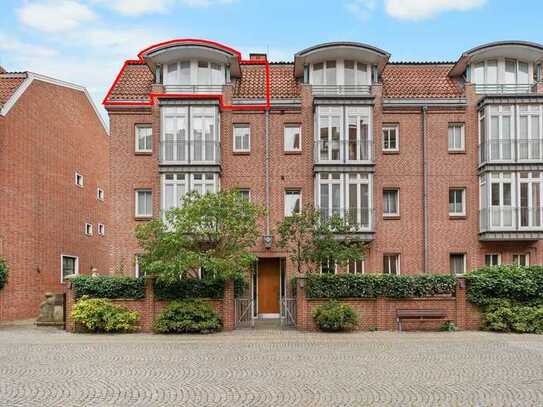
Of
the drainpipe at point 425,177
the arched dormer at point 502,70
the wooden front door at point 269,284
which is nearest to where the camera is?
the drainpipe at point 425,177

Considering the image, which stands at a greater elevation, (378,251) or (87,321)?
(378,251)

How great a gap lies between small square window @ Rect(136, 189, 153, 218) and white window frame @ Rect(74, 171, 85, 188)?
7086mm

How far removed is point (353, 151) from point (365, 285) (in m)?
7.43

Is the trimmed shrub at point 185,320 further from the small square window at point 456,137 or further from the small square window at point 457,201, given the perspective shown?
the small square window at point 456,137

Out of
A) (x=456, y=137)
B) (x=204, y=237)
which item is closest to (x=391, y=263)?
(x=456, y=137)

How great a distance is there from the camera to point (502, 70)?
27703 mm

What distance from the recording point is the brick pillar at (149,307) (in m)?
20.8

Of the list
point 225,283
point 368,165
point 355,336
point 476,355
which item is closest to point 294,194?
point 368,165

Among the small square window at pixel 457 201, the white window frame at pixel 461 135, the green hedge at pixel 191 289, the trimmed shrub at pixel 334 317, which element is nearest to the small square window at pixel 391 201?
the small square window at pixel 457 201

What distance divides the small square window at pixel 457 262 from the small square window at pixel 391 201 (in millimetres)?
3094

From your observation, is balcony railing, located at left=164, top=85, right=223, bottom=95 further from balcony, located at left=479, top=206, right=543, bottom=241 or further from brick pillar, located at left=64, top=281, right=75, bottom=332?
balcony, located at left=479, top=206, right=543, bottom=241

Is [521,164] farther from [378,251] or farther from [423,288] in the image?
[423,288]

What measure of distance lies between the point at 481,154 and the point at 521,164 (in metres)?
1.65

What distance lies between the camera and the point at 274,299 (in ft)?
88.4
